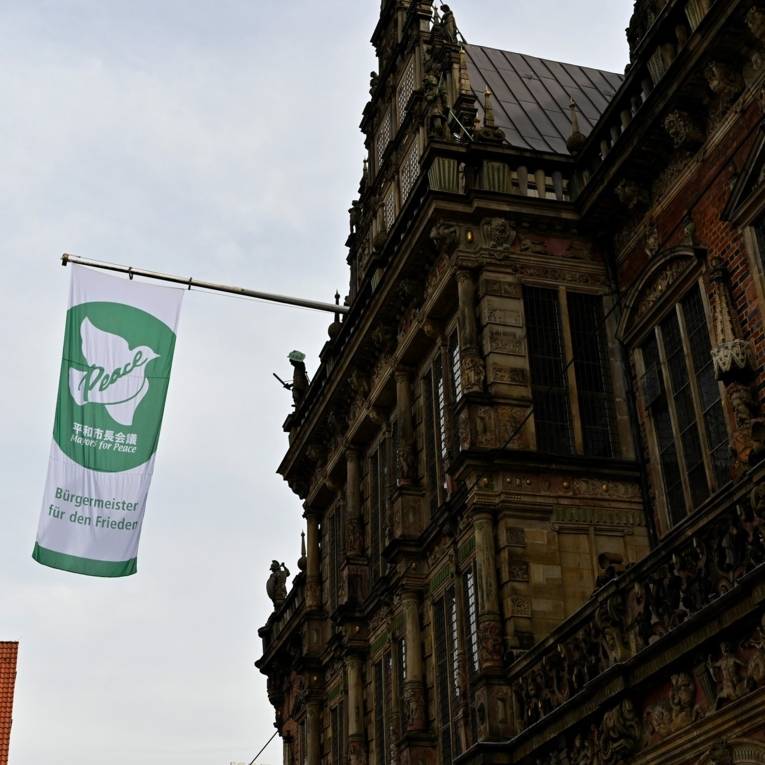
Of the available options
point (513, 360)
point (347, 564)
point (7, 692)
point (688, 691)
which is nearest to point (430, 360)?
point (513, 360)

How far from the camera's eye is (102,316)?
21453 mm

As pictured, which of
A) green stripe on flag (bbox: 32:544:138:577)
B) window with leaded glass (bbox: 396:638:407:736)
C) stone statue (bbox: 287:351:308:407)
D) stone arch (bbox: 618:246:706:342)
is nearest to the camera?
stone arch (bbox: 618:246:706:342)

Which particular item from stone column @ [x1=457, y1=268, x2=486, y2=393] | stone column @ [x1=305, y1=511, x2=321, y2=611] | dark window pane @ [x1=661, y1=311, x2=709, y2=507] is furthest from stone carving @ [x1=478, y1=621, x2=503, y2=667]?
stone column @ [x1=305, y1=511, x2=321, y2=611]

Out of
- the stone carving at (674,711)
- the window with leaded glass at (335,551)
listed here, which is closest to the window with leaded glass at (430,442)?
the window with leaded glass at (335,551)

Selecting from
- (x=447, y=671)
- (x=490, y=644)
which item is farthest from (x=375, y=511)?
(x=490, y=644)

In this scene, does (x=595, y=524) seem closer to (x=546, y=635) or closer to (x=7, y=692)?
(x=546, y=635)

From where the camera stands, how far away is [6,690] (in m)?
33.6

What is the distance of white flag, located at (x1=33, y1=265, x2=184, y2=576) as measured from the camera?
1972 cm

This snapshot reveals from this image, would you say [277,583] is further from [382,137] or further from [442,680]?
[442,680]

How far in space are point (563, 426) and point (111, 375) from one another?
24.4ft

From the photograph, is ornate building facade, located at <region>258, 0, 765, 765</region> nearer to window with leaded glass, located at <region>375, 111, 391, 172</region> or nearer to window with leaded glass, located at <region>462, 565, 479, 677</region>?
window with leaded glass, located at <region>462, 565, 479, 677</region>

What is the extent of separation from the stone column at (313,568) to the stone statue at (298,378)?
294 centimetres

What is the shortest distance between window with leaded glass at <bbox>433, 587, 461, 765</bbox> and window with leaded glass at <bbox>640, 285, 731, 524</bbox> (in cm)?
386

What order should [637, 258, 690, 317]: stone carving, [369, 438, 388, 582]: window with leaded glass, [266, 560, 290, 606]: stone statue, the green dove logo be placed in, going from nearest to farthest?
[637, 258, 690, 317]: stone carving
the green dove logo
[369, 438, 388, 582]: window with leaded glass
[266, 560, 290, 606]: stone statue
